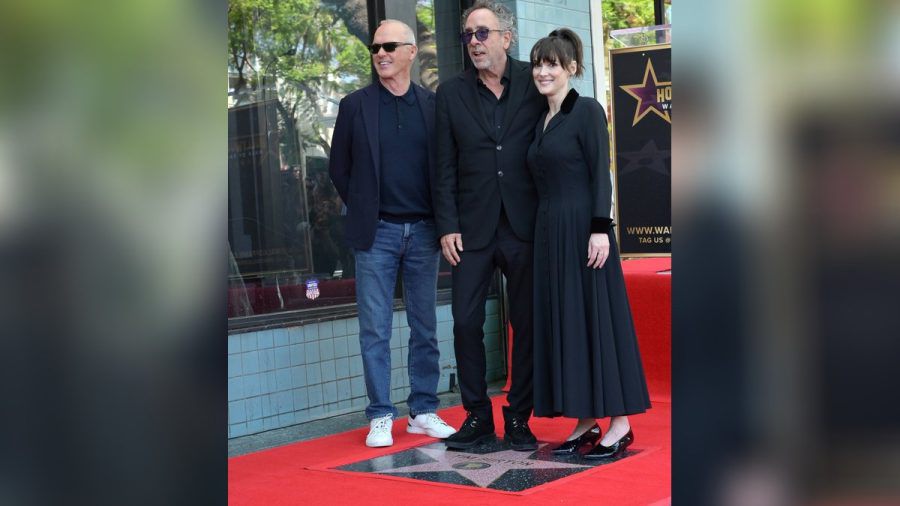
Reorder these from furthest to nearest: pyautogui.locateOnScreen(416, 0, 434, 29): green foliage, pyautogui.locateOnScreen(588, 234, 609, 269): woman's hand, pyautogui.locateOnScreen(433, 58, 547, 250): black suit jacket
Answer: pyautogui.locateOnScreen(416, 0, 434, 29): green foliage → pyautogui.locateOnScreen(433, 58, 547, 250): black suit jacket → pyautogui.locateOnScreen(588, 234, 609, 269): woman's hand

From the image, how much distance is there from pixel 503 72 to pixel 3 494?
3.76 meters

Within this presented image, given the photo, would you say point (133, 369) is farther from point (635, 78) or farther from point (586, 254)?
point (635, 78)

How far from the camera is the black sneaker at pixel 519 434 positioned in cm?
455

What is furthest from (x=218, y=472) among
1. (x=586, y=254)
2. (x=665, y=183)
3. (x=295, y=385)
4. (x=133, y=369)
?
(x=665, y=183)

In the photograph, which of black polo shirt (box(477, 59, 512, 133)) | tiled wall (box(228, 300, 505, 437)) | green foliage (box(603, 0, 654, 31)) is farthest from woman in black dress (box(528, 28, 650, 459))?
green foliage (box(603, 0, 654, 31))

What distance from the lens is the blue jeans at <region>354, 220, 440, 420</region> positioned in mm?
4930

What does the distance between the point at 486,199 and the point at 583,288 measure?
578mm

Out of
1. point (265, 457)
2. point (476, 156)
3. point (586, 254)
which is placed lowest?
point (265, 457)

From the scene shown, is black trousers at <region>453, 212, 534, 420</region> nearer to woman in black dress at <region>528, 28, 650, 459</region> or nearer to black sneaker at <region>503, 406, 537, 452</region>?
black sneaker at <region>503, 406, 537, 452</region>

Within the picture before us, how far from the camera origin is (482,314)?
15.3 ft

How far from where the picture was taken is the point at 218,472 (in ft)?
3.88

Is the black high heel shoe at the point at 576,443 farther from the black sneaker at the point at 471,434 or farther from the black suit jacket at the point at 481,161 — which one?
the black suit jacket at the point at 481,161

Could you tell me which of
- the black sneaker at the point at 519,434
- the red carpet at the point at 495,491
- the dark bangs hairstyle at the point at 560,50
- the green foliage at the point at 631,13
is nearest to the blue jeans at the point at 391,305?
the red carpet at the point at 495,491

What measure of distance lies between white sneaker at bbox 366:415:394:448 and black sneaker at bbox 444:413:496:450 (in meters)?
0.31
